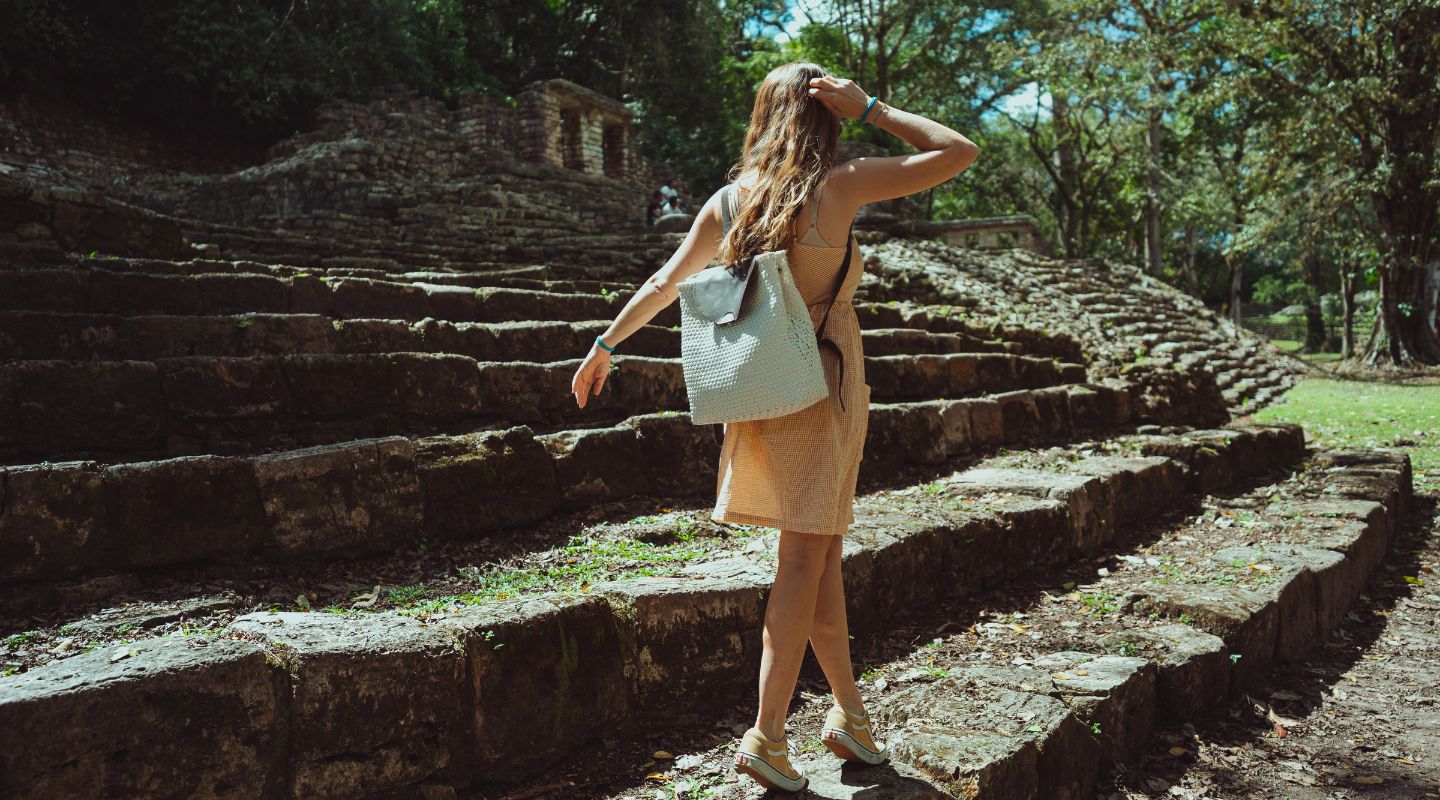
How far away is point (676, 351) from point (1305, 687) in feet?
13.9

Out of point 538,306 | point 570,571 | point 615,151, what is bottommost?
point 570,571

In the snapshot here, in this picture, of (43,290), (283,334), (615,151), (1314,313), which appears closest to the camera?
(43,290)

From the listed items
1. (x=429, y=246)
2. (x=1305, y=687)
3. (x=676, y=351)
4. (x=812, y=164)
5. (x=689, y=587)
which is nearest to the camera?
(x=812, y=164)

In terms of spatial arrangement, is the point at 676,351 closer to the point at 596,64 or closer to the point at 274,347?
the point at 274,347

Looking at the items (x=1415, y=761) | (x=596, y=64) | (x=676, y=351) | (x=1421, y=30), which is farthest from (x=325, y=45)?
(x=1415, y=761)

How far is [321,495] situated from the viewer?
11.5ft

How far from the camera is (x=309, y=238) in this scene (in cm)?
935

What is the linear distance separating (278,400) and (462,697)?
221 cm

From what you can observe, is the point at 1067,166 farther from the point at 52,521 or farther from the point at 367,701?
the point at 367,701

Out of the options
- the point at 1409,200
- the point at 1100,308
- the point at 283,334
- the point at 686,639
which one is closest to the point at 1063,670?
the point at 686,639

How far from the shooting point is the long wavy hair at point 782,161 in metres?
2.36

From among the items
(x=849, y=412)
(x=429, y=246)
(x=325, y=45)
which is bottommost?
(x=849, y=412)

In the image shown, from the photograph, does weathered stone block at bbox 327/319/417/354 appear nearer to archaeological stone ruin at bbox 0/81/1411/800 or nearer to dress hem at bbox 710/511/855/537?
archaeological stone ruin at bbox 0/81/1411/800

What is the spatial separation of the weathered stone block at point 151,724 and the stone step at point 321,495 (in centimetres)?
96
